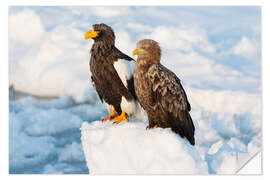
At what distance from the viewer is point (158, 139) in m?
3.58

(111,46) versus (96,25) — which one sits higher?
(96,25)

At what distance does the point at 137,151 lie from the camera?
12.3 feet

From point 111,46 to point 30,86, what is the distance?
8.23 feet

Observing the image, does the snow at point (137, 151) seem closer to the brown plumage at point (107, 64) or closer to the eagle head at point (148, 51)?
the brown plumage at point (107, 64)

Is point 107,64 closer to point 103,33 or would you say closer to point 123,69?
point 123,69

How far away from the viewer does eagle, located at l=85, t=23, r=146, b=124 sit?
3.77 metres

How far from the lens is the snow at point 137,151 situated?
11.7 ft

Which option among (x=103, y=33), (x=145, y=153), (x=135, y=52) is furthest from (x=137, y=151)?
(x=103, y=33)

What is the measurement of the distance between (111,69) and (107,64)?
8cm

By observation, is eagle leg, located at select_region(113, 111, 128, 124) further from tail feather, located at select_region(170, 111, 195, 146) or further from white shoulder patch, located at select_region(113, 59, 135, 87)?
tail feather, located at select_region(170, 111, 195, 146)

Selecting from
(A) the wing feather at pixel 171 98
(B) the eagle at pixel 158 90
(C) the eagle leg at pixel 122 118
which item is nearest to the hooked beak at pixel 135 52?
(B) the eagle at pixel 158 90

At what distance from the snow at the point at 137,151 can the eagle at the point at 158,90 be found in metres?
0.16

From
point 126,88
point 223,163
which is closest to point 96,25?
point 126,88
